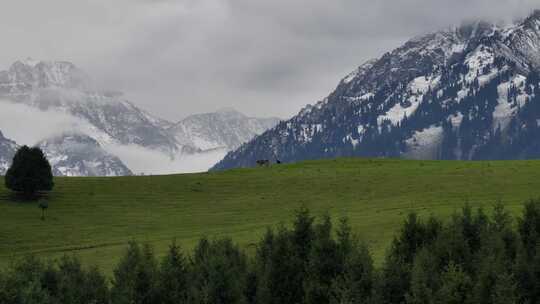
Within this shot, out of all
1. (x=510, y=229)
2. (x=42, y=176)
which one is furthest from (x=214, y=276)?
(x=42, y=176)

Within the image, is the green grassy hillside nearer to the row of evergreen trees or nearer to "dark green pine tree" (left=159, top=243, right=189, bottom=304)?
the row of evergreen trees

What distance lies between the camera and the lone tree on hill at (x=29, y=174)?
282ft

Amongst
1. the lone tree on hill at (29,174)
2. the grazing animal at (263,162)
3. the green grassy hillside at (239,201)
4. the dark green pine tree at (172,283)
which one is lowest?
the dark green pine tree at (172,283)

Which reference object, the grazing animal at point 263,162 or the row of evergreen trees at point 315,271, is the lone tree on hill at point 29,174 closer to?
the row of evergreen trees at point 315,271

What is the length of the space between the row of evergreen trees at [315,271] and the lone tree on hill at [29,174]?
38.4 meters

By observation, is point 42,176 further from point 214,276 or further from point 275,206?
point 214,276

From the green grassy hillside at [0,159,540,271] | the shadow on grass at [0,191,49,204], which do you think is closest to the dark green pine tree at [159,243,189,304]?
the green grassy hillside at [0,159,540,271]

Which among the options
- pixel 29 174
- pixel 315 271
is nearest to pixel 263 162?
pixel 29 174

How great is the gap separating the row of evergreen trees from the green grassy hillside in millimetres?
6252

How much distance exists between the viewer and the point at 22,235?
71.2 meters

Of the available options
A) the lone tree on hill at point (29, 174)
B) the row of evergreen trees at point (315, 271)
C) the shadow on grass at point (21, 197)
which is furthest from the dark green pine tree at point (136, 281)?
the lone tree on hill at point (29, 174)

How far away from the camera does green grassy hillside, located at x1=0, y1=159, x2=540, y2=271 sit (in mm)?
66812

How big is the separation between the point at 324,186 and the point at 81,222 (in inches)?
1137

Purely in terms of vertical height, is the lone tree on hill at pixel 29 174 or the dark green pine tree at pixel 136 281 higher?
the lone tree on hill at pixel 29 174
